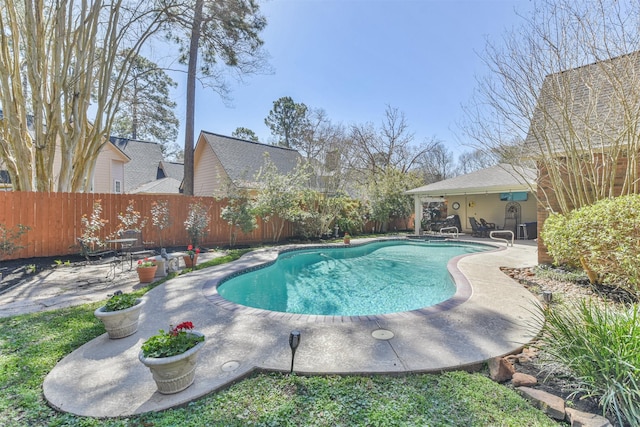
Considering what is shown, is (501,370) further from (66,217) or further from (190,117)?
(190,117)

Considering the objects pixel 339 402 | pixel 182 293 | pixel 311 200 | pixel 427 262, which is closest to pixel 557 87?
pixel 427 262

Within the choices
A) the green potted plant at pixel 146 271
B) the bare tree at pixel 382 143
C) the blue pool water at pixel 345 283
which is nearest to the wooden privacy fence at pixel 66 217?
the green potted plant at pixel 146 271

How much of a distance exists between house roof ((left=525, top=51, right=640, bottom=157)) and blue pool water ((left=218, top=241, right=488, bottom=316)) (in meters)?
4.36

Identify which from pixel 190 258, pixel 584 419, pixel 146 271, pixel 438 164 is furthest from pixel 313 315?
pixel 438 164

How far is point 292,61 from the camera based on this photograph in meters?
14.8

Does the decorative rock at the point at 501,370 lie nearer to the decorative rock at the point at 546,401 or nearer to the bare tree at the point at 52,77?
the decorative rock at the point at 546,401

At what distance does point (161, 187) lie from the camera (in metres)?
19.6

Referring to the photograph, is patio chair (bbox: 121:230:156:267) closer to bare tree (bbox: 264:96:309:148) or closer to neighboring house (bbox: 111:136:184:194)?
neighboring house (bbox: 111:136:184:194)

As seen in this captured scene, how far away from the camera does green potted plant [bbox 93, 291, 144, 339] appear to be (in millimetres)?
3574

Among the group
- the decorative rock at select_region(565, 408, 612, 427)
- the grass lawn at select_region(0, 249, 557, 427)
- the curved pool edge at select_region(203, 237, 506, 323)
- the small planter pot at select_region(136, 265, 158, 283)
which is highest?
the small planter pot at select_region(136, 265, 158, 283)

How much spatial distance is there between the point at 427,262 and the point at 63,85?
13.4m

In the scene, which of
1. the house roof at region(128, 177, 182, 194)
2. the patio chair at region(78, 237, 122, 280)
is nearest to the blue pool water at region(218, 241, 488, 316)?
the patio chair at region(78, 237, 122, 280)

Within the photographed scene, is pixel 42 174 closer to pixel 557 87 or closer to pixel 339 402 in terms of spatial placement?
pixel 339 402

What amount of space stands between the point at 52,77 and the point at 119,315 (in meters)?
9.83
